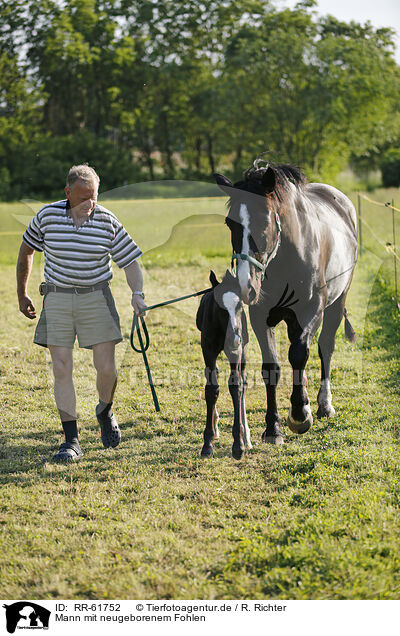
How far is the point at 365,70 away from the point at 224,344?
32.5 metres

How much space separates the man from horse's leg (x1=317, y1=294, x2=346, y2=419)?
181 cm

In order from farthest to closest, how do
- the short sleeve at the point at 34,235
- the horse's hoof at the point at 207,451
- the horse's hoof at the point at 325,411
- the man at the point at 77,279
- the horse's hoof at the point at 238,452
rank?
the horse's hoof at the point at 325,411 < the horse's hoof at the point at 207,451 < the short sleeve at the point at 34,235 < the man at the point at 77,279 < the horse's hoof at the point at 238,452

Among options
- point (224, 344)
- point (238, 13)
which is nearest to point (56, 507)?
point (224, 344)

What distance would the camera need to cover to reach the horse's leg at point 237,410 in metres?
4.00

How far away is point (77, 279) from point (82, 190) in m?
0.61

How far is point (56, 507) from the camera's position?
3.67 metres

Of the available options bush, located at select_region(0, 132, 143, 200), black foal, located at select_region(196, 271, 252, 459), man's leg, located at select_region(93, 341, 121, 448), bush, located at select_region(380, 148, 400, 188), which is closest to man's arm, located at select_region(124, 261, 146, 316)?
man's leg, located at select_region(93, 341, 121, 448)

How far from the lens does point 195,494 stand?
379 cm

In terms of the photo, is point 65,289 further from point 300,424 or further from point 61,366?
point 300,424

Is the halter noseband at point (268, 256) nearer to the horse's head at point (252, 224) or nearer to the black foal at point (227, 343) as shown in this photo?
the horse's head at point (252, 224)

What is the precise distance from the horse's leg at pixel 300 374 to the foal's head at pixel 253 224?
0.78 metres

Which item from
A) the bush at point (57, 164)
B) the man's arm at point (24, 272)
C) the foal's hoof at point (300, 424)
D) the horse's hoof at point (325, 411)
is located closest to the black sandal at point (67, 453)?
the man's arm at point (24, 272)

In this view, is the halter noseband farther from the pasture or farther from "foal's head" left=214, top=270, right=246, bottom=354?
the pasture
